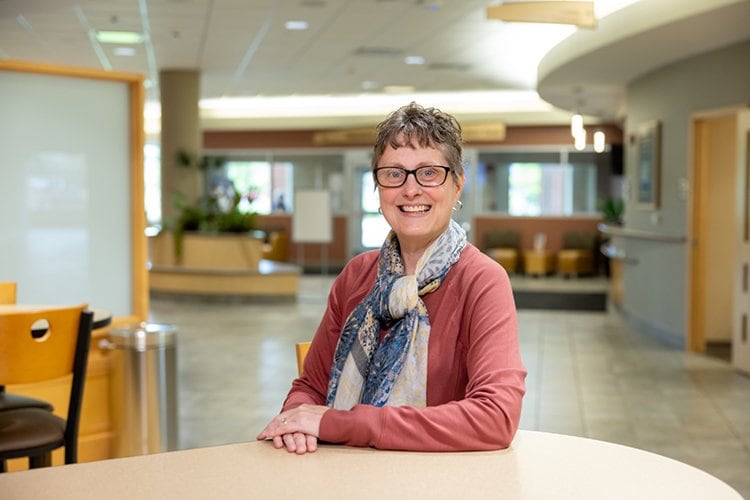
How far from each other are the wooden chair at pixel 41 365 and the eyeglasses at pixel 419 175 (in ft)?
5.29

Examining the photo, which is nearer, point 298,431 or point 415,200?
point 298,431

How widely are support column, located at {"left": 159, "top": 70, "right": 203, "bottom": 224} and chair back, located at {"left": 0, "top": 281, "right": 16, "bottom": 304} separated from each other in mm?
11571

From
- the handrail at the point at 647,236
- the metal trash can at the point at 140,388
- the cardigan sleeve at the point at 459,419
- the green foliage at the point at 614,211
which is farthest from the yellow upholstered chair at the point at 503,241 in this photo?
the cardigan sleeve at the point at 459,419

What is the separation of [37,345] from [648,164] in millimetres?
9406

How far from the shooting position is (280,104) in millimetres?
21766

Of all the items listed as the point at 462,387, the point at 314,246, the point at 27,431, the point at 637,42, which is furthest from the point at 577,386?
the point at 314,246

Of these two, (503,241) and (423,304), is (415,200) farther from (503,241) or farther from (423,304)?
(503,241)

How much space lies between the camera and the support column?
15.7 meters

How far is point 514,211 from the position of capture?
70.1ft

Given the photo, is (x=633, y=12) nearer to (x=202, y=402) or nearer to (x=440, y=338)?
(x=202, y=402)

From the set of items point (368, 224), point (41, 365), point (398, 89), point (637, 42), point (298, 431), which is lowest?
point (368, 224)

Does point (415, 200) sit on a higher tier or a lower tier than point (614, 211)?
higher

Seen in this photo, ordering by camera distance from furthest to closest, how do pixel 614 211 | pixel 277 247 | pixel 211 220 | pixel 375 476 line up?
1. pixel 277 247
2. pixel 614 211
3. pixel 211 220
4. pixel 375 476

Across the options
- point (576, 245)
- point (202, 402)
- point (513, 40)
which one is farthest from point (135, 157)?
point (576, 245)
